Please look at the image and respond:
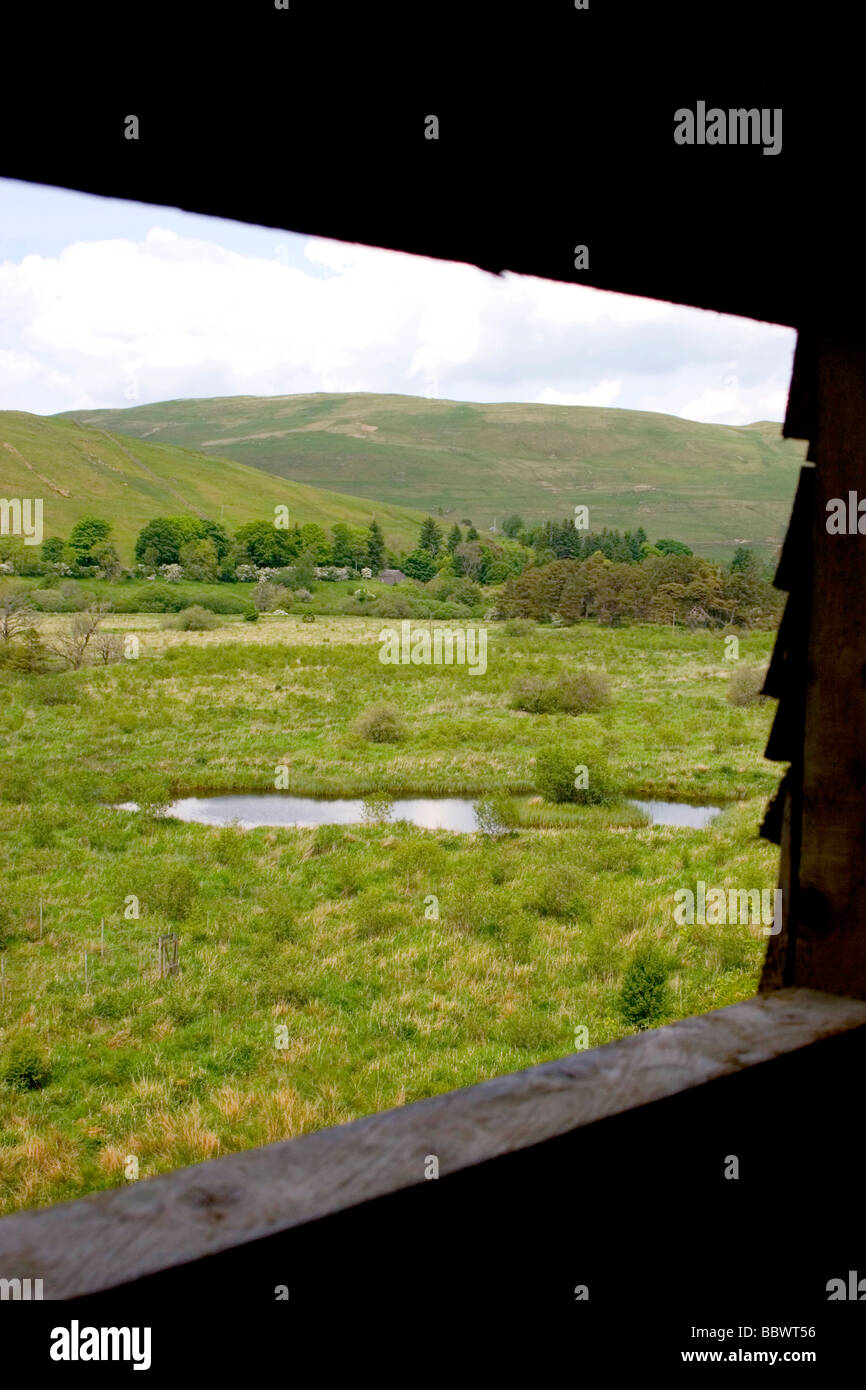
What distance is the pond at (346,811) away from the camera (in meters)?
25.9

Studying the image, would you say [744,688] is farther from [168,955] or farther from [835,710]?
[835,710]

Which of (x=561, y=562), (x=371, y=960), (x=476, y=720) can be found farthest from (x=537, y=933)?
(x=561, y=562)

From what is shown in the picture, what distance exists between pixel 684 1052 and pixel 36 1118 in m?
12.0

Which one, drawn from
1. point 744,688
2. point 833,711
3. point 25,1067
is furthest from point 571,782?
point 833,711

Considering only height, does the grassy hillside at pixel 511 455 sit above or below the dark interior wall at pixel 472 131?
above

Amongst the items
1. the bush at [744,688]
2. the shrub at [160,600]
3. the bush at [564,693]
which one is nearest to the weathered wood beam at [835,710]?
the bush at [744,688]

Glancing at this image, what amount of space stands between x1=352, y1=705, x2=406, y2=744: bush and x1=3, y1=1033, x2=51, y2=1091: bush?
23.1 m

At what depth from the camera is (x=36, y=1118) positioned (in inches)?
450

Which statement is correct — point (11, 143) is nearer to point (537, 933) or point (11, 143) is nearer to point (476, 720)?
point (537, 933)

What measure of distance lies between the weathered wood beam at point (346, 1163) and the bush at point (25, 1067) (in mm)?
12731

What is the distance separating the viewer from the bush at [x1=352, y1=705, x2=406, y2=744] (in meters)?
35.9

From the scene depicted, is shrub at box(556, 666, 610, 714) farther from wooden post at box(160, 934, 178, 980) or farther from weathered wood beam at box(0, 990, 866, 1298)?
weathered wood beam at box(0, 990, 866, 1298)

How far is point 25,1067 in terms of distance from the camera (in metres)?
12.4

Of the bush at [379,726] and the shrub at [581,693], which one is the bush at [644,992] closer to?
the bush at [379,726]
